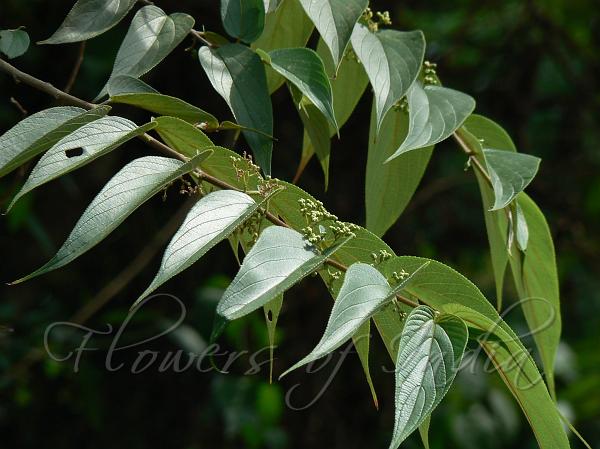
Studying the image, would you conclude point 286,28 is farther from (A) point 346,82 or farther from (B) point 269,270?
(B) point 269,270

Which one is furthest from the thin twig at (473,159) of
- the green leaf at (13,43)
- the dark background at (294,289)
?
the dark background at (294,289)

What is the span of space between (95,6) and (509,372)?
0.36 m

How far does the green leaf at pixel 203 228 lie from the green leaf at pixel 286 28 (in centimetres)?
25

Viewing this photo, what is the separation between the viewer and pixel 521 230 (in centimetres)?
68

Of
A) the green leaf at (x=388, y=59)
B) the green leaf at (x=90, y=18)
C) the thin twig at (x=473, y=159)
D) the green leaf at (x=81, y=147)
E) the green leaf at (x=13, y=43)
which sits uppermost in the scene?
the green leaf at (x=90, y=18)

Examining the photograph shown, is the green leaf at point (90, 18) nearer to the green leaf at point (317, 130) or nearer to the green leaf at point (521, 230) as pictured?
the green leaf at point (317, 130)

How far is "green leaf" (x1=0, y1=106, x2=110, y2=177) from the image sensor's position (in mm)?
464

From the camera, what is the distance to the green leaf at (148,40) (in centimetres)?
59

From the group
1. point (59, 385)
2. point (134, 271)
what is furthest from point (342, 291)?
point (59, 385)

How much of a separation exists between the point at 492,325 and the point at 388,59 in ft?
0.66

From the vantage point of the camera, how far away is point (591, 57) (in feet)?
7.10

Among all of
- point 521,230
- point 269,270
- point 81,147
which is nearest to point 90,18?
point 81,147

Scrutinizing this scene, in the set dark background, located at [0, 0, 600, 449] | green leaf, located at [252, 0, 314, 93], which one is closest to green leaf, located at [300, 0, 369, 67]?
green leaf, located at [252, 0, 314, 93]

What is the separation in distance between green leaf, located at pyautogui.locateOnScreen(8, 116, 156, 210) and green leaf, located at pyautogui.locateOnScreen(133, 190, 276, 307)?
0.20 feet
